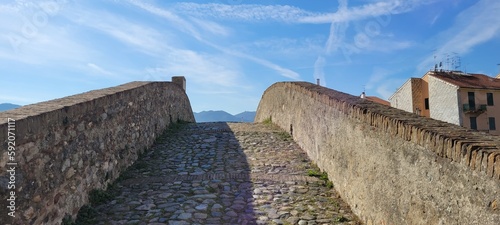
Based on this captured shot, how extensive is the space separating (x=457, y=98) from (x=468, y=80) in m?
4.08

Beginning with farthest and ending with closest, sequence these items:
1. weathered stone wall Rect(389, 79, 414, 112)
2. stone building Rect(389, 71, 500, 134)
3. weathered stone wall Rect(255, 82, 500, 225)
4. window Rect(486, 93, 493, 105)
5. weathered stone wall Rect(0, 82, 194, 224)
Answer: weathered stone wall Rect(389, 79, 414, 112) < window Rect(486, 93, 493, 105) < stone building Rect(389, 71, 500, 134) < weathered stone wall Rect(0, 82, 194, 224) < weathered stone wall Rect(255, 82, 500, 225)

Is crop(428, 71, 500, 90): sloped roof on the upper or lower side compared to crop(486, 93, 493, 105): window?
upper

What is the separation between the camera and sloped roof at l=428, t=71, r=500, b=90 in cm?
3241

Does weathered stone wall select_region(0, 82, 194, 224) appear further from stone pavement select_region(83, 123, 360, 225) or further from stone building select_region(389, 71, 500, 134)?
stone building select_region(389, 71, 500, 134)

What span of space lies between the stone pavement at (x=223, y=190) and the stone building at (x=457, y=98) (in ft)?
94.2

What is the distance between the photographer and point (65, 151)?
4.02 metres

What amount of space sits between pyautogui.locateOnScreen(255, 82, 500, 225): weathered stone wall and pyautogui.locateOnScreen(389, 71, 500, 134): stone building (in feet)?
99.3

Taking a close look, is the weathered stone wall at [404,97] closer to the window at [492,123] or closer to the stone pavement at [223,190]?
the window at [492,123]

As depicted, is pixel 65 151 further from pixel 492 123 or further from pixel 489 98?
pixel 492 123

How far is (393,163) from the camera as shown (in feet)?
11.0

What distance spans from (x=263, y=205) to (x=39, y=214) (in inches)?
98.8

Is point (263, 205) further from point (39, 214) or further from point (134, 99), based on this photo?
point (134, 99)

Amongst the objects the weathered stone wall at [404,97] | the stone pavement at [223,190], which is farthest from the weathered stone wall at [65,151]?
the weathered stone wall at [404,97]

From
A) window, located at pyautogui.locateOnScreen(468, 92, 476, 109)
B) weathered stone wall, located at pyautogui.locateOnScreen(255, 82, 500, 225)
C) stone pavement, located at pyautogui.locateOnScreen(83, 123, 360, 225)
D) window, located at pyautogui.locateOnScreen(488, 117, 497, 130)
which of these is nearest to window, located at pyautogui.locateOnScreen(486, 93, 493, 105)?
window, located at pyautogui.locateOnScreen(488, 117, 497, 130)
